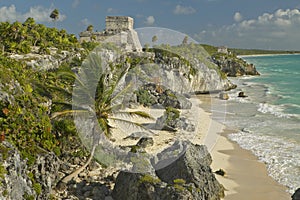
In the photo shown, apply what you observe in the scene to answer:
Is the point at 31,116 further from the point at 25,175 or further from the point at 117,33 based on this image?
the point at 117,33

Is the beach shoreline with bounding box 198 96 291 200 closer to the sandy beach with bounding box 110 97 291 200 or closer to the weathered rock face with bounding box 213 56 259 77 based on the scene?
the sandy beach with bounding box 110 97 291 200

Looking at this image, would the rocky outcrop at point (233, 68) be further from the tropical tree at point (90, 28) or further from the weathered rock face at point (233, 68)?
the tropical tree at point (90, 28)

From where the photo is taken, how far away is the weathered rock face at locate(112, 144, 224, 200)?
37.9 ft

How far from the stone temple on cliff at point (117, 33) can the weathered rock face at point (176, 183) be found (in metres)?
33.5

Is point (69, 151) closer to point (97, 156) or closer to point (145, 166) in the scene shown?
point (97, 156)

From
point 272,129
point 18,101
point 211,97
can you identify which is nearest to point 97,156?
point 18,101

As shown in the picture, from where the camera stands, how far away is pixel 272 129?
87.2 feet

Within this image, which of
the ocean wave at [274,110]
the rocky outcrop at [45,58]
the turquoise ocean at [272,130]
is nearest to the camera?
the turquoise ocean at [272,130]

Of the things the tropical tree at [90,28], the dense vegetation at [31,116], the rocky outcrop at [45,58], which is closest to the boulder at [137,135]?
the dense vegetation at [31,116]

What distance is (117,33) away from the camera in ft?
151

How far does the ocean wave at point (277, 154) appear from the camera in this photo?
55.6ft

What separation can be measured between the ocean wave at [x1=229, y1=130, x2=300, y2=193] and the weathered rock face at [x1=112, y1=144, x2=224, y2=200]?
468cm

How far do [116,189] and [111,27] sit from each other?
38.3 m

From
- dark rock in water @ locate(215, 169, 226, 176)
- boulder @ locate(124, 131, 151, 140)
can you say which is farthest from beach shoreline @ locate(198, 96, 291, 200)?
boulder @ locate(124, 131, 151, 140)
